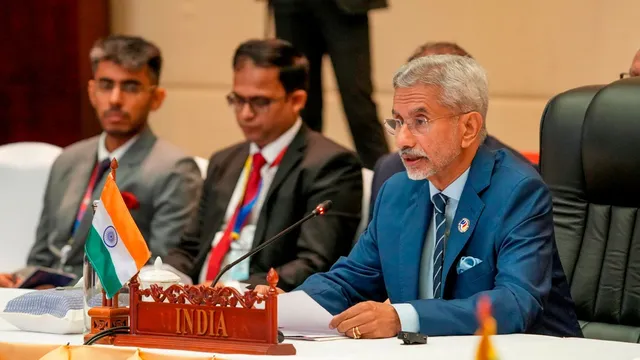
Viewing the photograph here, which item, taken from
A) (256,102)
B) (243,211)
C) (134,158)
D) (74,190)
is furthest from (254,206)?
(74,190)

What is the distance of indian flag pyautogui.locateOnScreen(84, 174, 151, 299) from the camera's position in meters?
2.37

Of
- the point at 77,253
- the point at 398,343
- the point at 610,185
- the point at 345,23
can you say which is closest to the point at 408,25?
the point at 345,23

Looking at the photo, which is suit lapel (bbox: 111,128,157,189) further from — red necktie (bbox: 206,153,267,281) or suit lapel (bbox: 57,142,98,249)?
red necktie (bbox: 206,153,267,281)

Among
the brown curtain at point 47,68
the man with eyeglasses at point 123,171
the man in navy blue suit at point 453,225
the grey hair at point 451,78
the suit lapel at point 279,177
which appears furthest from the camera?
the brown curtain at point 47,68

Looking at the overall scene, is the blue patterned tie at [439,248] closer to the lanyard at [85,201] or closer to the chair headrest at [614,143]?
the chair headrest at [614,143]

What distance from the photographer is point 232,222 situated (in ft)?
13.0

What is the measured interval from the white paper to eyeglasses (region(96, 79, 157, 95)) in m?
2.13

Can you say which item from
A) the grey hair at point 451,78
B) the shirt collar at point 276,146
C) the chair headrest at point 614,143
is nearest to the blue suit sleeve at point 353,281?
the grey hair at point 451,78

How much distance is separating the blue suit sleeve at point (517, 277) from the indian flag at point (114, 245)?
2.01ft

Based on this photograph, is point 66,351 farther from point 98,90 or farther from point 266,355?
point 98,90

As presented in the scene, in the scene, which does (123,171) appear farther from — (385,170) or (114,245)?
(114,245)

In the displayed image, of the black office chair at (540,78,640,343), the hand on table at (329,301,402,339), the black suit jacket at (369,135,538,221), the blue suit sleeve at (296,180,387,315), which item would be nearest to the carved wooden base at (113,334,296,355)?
the hand on table at (329,301,402,339)

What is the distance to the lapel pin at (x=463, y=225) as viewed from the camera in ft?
8.76

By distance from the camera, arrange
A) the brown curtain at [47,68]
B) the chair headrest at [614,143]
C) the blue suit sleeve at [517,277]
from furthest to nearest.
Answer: the brown curtain at [47,68] < the chair headrest at [614,143] < the blue suit sleeve at [517,277]
